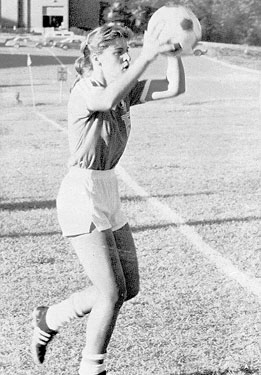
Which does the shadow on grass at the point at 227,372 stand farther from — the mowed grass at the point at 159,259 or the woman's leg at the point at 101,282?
the woman's leg at the point at 101,282

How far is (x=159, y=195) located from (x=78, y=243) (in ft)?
19.7

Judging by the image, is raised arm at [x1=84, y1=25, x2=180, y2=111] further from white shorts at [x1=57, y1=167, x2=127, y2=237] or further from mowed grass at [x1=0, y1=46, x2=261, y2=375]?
mowed grass at [x1=0, y1=46, x2=261, y2=375]

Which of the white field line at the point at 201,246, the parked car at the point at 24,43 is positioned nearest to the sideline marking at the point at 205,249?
the white field line at the point at 201,246

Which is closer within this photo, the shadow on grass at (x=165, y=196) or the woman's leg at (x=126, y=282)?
the woman's leg at (x=126, y=282)

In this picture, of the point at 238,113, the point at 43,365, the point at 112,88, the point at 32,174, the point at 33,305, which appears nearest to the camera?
the point at 112,88

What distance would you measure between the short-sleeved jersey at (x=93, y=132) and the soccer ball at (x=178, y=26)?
49 cm

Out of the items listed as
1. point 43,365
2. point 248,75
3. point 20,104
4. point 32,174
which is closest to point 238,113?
point 20,104

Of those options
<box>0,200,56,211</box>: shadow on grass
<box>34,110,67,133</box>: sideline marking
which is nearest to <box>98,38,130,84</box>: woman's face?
<box>0,200,56,211</box>: shadow on grass

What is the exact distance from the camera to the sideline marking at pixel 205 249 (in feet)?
21.7

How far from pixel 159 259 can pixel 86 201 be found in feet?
9.99

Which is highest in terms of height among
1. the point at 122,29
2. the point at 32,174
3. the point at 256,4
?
the point at 122,29

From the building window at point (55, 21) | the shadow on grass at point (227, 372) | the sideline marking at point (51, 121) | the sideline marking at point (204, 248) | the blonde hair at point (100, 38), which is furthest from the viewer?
the sideline marking at point (51, 121)

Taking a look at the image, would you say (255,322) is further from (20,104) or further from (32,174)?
(20,104)

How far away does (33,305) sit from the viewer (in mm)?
6031
